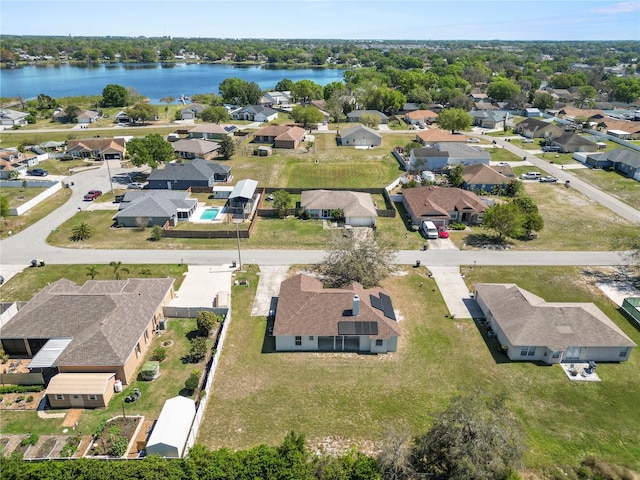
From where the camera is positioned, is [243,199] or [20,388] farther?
[243,199]

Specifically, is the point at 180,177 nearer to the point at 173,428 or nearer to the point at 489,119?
the point at 173,428

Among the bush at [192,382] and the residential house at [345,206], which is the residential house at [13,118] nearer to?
the residential house at [345,206]

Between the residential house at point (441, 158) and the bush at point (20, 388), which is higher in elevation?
the residential house at point (441, 158)

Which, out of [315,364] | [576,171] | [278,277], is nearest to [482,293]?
[315,364]

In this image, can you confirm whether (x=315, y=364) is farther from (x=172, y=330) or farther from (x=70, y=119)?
(x=70, y=119)

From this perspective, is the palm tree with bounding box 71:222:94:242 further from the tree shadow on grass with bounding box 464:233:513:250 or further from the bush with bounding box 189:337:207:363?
the tree shadow on grass with bounding box 464:233:513:250

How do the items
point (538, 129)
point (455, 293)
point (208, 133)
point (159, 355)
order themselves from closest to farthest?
point (159, 355)
point (455, 293)
point (208, 133)
point (538, 129)

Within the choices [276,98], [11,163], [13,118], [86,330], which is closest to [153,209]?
[86,330]

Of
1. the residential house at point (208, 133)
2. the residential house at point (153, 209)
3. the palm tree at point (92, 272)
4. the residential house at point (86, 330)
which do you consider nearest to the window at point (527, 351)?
the residential house at point (86, 330)
